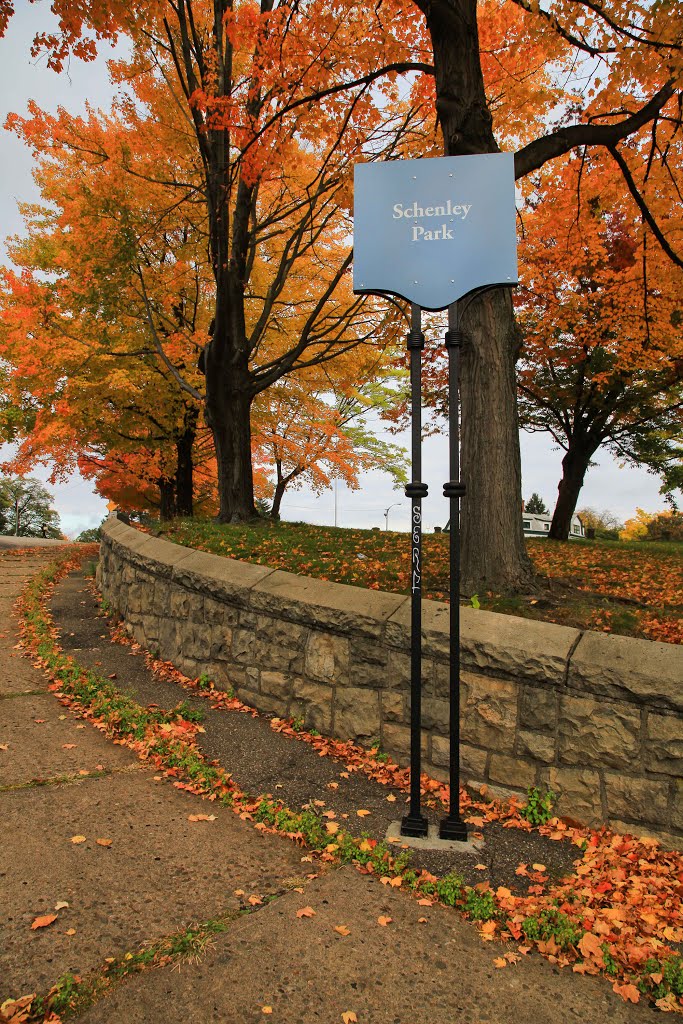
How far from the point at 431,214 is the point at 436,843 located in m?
3.60

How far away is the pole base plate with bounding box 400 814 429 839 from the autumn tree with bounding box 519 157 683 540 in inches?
474

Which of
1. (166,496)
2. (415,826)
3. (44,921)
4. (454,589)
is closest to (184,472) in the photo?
(166,496)

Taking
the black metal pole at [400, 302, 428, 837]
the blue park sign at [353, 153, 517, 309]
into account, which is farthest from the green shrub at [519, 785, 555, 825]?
the blue park sign at [353, 153, 517, 309]

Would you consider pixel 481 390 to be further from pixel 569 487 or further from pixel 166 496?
pixel 166 496

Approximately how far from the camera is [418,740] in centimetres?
385

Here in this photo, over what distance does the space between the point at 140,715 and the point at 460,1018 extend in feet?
11.7

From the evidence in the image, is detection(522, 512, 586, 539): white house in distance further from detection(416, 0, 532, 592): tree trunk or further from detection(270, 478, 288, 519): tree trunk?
detection(416, 0, 532, 592): tree trunk

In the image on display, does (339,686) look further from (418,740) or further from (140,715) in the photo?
(140,715)

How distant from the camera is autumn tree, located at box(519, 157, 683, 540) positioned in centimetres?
1388

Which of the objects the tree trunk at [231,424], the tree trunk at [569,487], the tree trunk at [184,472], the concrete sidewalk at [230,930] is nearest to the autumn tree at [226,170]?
the tree trunk at [231,424]

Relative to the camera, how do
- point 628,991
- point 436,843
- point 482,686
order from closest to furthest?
point 628,991, point 436,843, point 482,686

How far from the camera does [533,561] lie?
818 centimetres

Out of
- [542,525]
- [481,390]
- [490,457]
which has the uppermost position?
[481,390]

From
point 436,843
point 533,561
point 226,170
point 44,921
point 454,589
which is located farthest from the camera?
point 226,170
